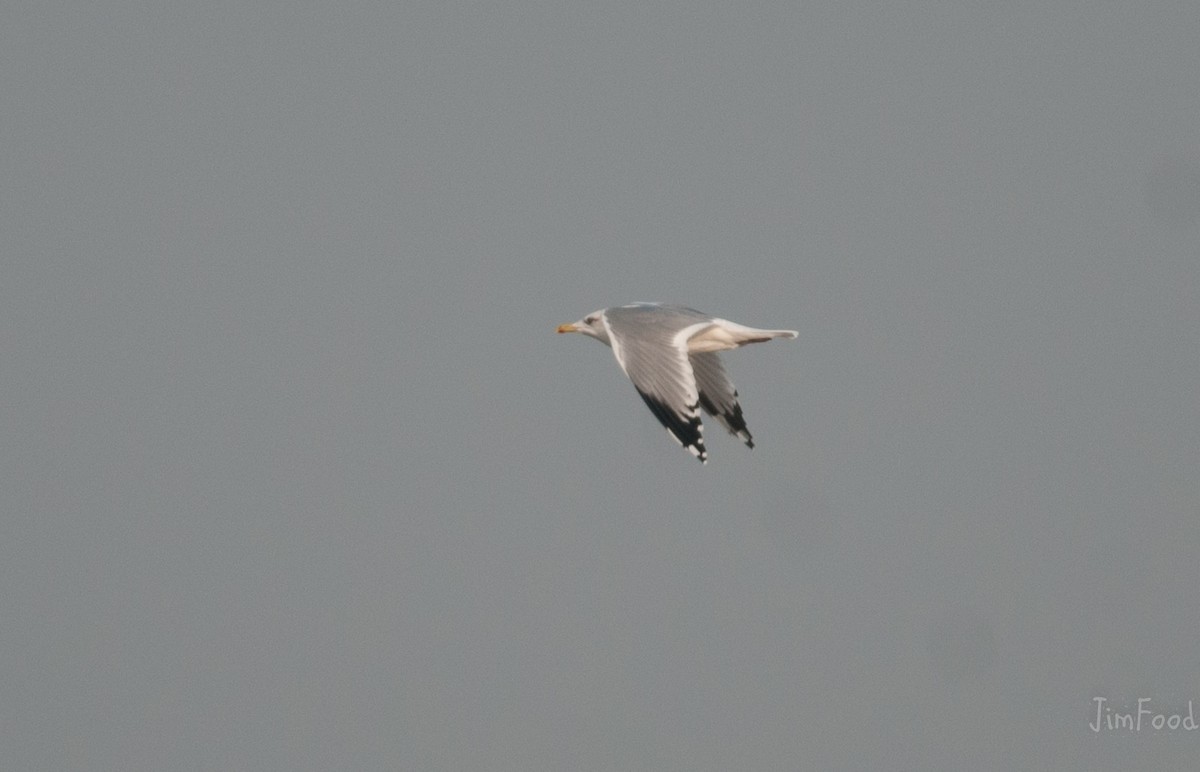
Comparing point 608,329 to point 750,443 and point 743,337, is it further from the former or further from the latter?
point 750,443

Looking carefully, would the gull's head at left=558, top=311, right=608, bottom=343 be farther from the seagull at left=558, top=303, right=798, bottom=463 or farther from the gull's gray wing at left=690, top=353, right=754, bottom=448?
the gull's gray wing at left=690, top=353, right=754, bottom=448

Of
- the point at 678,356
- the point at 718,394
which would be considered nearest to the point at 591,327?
the point at 718,394

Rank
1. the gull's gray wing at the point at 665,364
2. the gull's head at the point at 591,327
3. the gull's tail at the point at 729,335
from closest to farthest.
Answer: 1. the gull's gray wing at the point at 665,364
2. the gull's tail at the point at 729,335
3. the gull's head at the point at 591,327

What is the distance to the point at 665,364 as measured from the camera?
946cm

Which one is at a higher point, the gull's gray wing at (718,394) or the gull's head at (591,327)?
the gull's head at (591,327)

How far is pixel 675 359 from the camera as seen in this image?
9.47 m

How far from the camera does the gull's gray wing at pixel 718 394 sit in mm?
10844

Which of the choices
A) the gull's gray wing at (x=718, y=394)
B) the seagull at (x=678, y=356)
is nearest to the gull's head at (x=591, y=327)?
the seagull at (x=678, y=356)

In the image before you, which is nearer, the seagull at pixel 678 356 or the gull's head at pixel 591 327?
the seagull at pixel 678 356

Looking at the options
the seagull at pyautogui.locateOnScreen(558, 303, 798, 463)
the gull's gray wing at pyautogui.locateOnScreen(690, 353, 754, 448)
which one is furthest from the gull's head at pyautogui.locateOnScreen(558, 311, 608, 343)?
the gull's gray wing at pyautogui.locateOnScreen(690, 353, 754, 448)

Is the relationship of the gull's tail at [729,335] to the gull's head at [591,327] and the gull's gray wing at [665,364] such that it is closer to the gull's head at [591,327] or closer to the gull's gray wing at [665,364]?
the gull's gray wing at [665,364]

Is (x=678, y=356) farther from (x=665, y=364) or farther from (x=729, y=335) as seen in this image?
(x=729, y=335)

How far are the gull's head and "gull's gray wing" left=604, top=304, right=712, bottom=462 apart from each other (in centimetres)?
74

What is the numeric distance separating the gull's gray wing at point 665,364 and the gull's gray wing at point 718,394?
2.67ft
